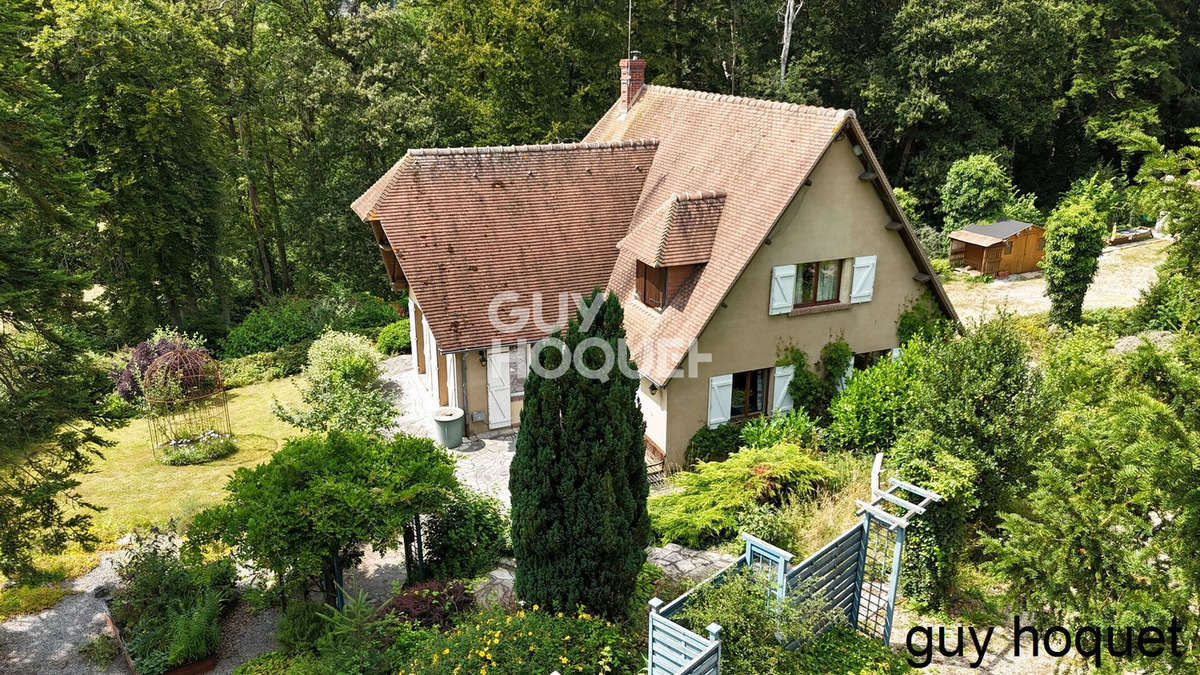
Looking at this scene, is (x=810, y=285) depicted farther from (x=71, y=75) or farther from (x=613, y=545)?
(x=71, y=75)

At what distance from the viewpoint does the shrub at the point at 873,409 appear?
16.6 meters

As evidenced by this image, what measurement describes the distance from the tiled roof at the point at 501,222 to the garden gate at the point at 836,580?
10.2 meters

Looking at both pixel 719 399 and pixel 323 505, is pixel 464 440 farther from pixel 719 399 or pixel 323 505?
pixel 323 505

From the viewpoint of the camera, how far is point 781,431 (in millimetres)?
17016

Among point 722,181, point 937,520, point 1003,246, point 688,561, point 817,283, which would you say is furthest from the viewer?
point 1003,246

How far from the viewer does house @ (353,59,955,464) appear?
16828 millimetres

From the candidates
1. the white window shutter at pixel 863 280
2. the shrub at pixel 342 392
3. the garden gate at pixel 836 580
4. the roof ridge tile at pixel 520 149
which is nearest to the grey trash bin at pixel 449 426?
the shrub at pixel 342 392

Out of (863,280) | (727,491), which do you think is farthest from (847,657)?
(863,280)

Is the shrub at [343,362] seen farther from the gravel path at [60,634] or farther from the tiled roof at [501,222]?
the gravel path at [60,634]

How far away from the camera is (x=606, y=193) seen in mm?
21125

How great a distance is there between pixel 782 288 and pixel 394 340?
1446 cm

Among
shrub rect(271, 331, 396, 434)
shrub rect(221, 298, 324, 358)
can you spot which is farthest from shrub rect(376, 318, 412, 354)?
shrub rect(221, 298, 324, 358)

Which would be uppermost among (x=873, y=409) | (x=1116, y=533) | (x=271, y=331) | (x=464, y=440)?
(x=1116, y=533)

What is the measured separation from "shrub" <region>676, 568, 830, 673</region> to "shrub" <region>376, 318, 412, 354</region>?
18555 mm
